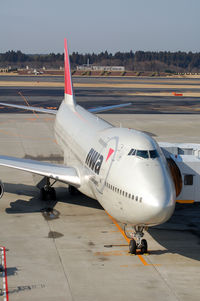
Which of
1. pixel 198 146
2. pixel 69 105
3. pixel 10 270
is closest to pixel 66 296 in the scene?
pixel 10 270

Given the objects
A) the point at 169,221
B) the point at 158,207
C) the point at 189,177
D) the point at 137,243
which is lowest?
the point at 169,221

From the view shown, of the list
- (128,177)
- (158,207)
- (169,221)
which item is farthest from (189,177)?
(158,207)

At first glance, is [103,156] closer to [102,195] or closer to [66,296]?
[102,195]

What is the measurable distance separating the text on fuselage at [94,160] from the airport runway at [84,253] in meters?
3.22

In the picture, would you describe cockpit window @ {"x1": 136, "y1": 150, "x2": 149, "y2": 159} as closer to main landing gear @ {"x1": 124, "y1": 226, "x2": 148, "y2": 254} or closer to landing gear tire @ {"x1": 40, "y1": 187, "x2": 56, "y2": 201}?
Answer: main landing gear @ {"x1": 124, "y1": 226, "x2": 148, "y2": 254}

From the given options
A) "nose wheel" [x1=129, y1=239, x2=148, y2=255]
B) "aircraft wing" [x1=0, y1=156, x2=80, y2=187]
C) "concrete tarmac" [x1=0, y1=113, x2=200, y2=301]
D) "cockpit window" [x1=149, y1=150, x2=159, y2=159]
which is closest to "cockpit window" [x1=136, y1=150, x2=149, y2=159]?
"cockpit window" [x1=149, y1=150, x2=159, y2=159]

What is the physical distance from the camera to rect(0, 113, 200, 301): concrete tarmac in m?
16.7

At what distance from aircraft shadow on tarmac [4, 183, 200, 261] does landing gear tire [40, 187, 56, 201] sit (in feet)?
1.00

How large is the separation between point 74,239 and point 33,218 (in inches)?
153

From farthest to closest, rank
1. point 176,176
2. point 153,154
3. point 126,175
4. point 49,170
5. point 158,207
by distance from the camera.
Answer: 1. point 49,170
2. point 176,176
3. point 153,154
4. point 126,175
5. point 158,207

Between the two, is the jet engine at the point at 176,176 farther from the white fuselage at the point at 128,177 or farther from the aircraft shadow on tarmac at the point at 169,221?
the white fuselage at the point at 128,177

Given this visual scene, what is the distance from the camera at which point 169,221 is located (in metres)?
24.7

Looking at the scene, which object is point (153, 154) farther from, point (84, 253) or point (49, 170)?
point (49, 170)

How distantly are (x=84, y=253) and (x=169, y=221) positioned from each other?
6.56 meters
